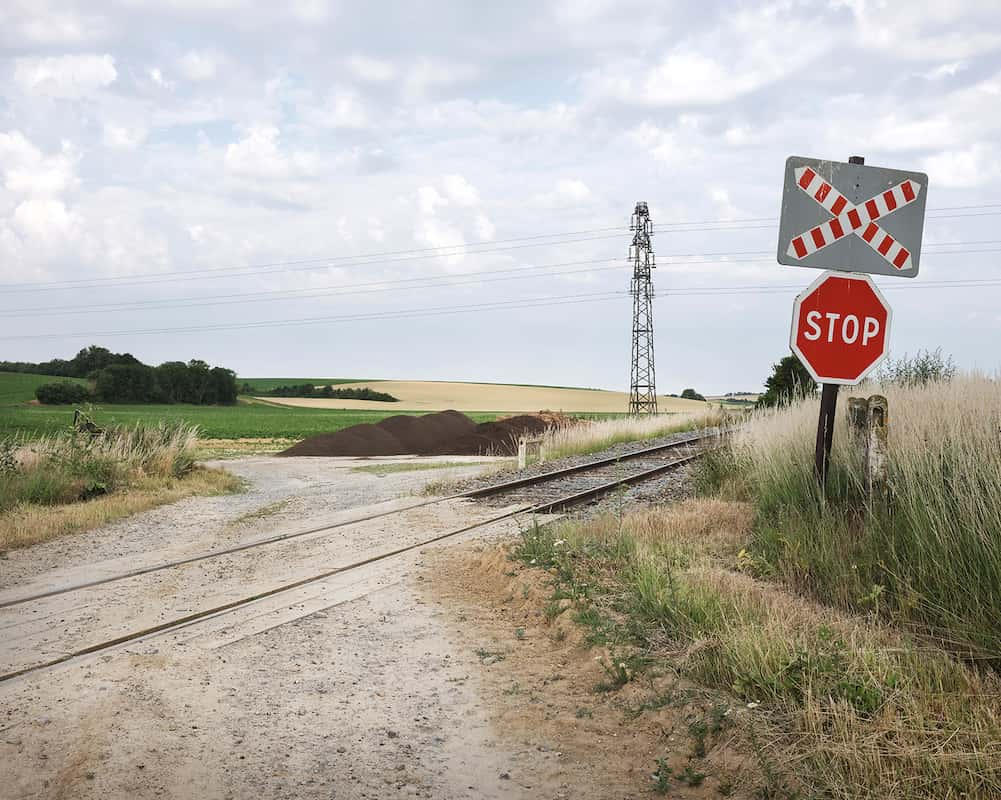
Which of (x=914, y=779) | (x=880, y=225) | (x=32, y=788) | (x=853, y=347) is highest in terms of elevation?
(x=880, y=225)

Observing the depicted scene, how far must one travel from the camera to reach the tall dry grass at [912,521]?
240 inches

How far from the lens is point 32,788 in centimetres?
438

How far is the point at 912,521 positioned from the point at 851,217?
3180 millimetres

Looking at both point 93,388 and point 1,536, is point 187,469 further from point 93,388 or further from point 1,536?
point 93,388

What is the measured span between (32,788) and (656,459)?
746 inches

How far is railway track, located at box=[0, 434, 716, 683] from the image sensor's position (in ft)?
23.0

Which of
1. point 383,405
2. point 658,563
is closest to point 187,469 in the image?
point 658,563

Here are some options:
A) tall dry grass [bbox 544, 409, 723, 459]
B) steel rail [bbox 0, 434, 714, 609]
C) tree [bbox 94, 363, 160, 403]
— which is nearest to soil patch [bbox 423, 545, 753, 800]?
steel rail [bbox 0, 434, 714, 609]

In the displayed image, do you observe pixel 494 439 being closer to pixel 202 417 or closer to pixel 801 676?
pixel 801 676

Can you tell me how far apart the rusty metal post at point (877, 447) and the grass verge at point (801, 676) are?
1.40 metres

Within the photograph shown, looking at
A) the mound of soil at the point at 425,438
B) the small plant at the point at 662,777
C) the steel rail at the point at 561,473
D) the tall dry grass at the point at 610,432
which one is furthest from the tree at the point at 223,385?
the small plant at the point at 662,777

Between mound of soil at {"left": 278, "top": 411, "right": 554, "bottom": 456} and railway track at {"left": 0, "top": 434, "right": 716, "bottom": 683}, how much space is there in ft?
47.1

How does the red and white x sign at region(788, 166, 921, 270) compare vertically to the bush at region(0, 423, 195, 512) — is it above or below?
above

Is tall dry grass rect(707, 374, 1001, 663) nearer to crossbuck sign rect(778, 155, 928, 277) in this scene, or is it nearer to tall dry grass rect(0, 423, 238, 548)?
crossbuck sign rect(778, 155, 928, 277)
